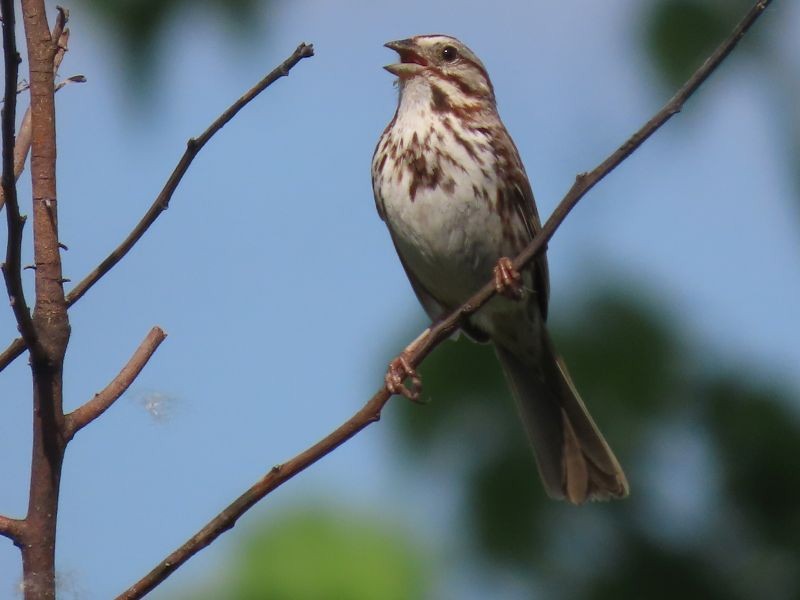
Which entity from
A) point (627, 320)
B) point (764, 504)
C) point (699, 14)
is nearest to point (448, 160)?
point (627, 320)

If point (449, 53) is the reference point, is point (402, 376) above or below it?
below

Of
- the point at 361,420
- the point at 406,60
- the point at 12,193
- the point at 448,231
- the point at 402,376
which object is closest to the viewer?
the point at 12,193

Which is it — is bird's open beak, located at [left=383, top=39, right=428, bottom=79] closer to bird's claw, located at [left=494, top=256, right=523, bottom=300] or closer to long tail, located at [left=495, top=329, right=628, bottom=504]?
bird's claw, located at [left=494, top=256, right=523, bottom=300]

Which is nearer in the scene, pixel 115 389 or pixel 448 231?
pixel 115 389

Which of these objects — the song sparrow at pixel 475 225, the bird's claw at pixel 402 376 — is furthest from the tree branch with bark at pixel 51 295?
the song sparrow at pixel 475 225

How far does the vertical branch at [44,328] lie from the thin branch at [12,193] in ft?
0.17

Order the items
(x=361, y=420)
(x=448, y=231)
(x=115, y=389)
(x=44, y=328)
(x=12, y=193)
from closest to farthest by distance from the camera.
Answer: (x=12, y=193) < (x=44, y=328) < (x=115, y=389) < (x=361, y=420) < (x=448, y=231)

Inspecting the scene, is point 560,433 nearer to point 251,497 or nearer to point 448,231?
point 448,231

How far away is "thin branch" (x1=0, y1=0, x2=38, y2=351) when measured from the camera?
2.03 meters

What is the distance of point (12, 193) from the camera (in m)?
2.06

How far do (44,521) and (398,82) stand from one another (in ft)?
9.44

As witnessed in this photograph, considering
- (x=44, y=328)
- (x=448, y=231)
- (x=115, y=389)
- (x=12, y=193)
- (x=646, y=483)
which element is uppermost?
(x=12, y=193)

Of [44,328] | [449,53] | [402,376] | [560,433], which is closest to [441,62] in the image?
[449,53]

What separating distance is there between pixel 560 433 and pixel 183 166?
270 cm
